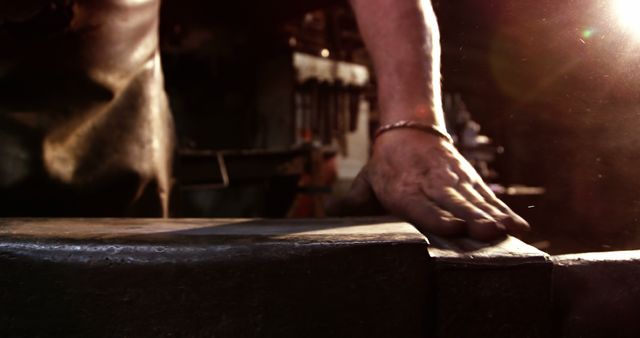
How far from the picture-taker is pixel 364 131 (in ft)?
38.2

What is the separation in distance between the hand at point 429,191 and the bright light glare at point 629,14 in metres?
0.51

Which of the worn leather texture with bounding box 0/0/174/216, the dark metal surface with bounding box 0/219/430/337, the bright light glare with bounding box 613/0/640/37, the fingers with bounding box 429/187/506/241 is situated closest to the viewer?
the dark metal surface with bounding box 0/219/430/337

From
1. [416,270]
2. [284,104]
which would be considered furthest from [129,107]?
[284,104]

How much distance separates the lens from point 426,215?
3.16ft

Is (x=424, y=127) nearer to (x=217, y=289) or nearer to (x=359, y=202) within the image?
(x=359, y=202)

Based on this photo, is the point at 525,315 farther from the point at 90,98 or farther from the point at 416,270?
the point at 90,98

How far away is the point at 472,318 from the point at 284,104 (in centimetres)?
969

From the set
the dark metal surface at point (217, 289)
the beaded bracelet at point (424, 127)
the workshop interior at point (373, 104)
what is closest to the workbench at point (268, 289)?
the dark metal surface at point (217, 289)

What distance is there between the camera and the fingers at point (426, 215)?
2.91ft

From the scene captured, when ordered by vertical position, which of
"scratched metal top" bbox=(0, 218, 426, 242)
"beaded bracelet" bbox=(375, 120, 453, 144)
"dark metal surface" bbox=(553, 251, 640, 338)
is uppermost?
"beaded bracelet" bbox=(375, 120, 453, 144)

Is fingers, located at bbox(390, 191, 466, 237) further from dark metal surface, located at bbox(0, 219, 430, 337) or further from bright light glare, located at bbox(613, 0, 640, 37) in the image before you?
bright light glare, located at bbox(613, 0, 640, 37)

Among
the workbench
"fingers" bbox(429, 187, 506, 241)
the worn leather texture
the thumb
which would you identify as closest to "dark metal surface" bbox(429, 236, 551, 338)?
the workbench

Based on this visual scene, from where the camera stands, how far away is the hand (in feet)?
2.99

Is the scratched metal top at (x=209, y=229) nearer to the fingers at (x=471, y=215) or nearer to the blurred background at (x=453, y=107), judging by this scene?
the fingers at (x=471, y=215)
